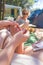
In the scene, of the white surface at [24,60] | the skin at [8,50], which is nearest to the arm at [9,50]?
the skin at [8,50]

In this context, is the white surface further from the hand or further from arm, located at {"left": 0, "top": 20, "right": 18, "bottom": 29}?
arm, located at {"left": 0, "top": 20, "right": 18, "bottom": 29}

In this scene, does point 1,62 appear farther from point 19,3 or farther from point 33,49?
point 19,3

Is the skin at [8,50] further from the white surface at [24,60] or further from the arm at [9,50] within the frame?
the white surface at [24,60]

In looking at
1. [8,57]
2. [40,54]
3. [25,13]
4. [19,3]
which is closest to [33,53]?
[40,54]

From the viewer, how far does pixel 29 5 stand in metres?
25.2

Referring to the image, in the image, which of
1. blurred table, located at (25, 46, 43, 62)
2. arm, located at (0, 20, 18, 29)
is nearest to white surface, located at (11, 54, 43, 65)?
blurred table, located at (25, 46, 43, 62)

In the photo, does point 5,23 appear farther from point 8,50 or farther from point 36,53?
point 8,50

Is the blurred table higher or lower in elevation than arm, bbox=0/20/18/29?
lower

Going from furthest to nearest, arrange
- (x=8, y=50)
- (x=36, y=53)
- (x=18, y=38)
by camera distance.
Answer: (x=36, y=53), (x=18, y=38), (x=8, y=50)

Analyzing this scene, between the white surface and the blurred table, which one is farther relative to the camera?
the blurred table

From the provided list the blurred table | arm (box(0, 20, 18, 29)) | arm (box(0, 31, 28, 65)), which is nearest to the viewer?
arm (box(0, 31, 28, 65))

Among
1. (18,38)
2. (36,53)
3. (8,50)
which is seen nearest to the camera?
(8,50)

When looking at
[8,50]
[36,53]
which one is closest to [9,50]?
[8,50]

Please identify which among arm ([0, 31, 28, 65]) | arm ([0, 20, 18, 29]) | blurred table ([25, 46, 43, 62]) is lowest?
blurred table ([25, 46, 43, 62])
